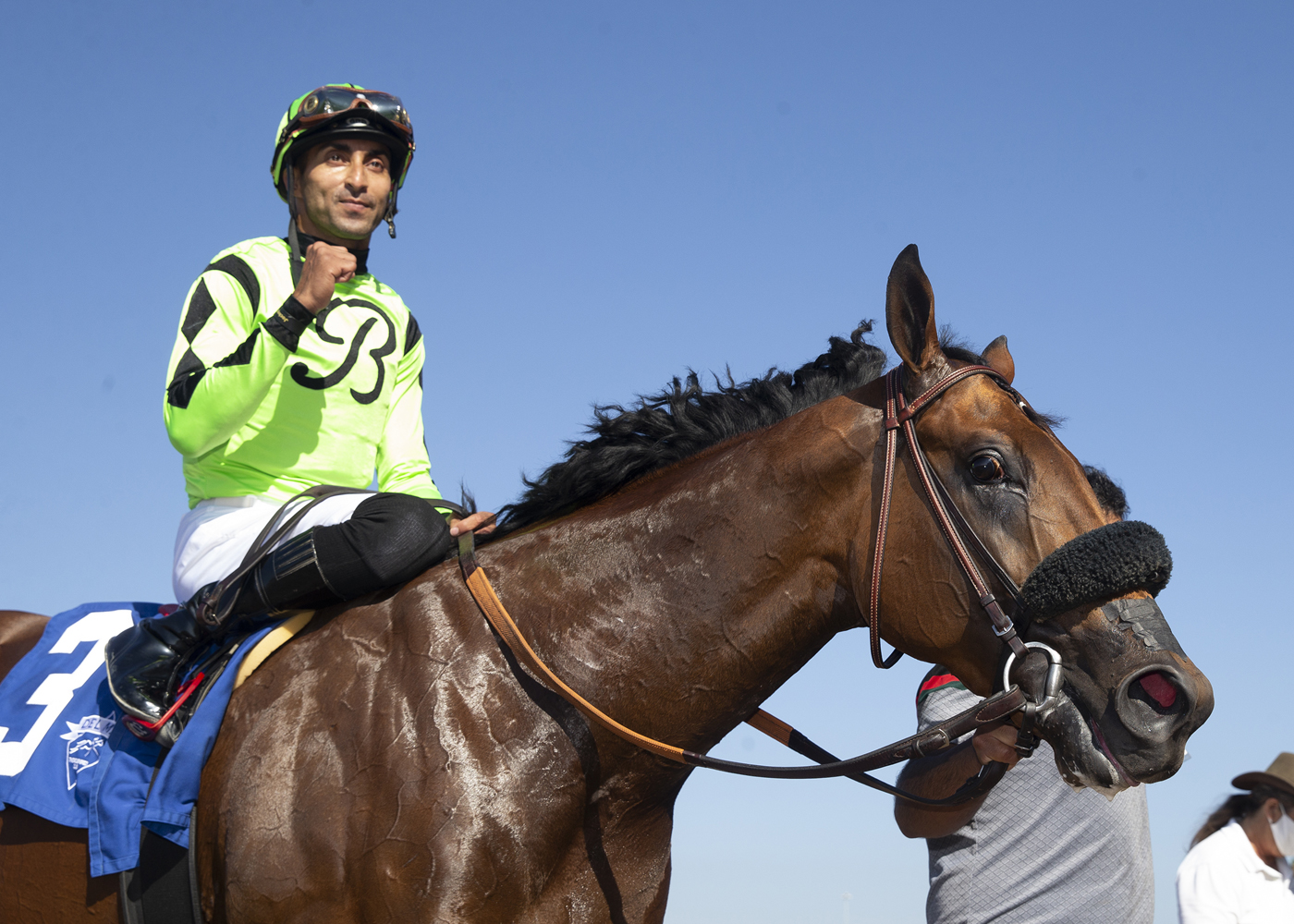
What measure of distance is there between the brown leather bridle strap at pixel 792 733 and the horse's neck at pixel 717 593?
7 centimetres

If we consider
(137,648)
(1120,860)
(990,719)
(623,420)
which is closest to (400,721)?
Answer: (137,648)

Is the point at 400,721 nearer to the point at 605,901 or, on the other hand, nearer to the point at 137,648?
the point at 605,901

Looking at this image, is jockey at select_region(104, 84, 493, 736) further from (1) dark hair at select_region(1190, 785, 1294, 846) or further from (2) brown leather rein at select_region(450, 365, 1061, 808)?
(1) dark hair at select_region(1190, 785, 1294, 846)

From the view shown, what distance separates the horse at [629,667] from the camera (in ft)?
9.43

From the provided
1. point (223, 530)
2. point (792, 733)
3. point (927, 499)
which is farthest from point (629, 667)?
point (223, 530)

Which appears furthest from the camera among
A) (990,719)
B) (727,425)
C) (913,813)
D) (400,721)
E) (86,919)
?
(913,813)

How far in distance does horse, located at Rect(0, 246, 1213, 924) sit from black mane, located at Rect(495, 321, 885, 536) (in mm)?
64

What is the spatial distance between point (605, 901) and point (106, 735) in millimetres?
1641

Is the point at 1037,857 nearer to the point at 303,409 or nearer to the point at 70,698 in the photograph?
the point at 303,409

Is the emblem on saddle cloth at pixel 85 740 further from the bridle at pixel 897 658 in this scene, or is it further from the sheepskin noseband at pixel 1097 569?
the sheepskin noseband at pixel 1097 569

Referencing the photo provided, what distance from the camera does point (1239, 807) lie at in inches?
266

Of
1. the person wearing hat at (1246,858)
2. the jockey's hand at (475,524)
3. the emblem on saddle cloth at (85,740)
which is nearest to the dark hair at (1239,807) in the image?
the person wearing hat at (1246,858)

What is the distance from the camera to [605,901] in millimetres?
3094

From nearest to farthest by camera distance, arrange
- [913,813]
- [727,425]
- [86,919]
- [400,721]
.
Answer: [400,721] < [86,919] < [727,425] < [913,813]
